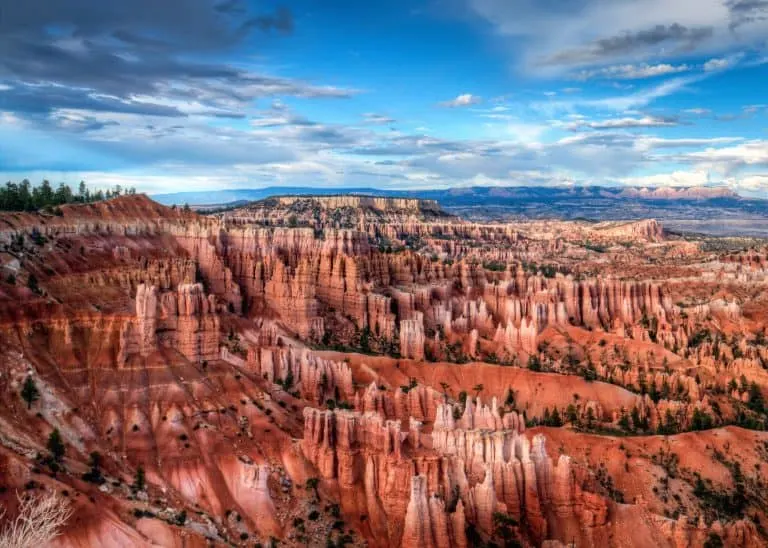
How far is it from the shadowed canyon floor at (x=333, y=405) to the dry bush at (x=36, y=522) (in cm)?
117

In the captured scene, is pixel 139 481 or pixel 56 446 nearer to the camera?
pixel 56 446

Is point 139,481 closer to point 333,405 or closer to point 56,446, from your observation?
point 56,446

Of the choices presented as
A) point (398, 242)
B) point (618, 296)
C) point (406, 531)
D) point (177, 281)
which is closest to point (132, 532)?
point (406, 531)

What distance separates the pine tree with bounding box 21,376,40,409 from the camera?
165ft

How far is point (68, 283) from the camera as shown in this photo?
62.7m

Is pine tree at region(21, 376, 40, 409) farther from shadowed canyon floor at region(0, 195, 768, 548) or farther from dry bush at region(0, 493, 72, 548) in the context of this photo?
dry bush at region(0, 493, 72, 548)

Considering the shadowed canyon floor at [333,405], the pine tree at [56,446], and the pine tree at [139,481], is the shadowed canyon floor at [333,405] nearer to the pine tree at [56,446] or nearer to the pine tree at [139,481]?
the pine tree at [139,481]

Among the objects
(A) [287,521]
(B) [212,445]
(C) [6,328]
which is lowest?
(A) [287,521]

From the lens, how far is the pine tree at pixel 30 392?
50281 mm

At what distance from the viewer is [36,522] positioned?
33344 millimetres

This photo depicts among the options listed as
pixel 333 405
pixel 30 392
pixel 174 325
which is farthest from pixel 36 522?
pixel 333 405

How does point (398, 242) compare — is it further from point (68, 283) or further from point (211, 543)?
point (211, 543)

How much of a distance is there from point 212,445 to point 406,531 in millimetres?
14620

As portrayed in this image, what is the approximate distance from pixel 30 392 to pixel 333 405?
74.1ft
